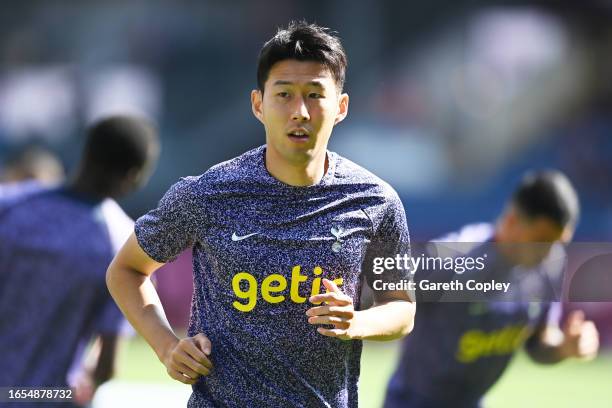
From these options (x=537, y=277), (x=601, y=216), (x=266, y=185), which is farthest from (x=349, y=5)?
(x=266, y=185)

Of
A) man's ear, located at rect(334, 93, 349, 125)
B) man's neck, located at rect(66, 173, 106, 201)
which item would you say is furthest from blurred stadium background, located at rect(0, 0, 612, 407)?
man's ear, located at rect(334, 93, 349, 125)

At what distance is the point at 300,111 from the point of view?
3.23m

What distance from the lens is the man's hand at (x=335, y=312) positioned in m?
3.00

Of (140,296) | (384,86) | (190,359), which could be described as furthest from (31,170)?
(384,86)

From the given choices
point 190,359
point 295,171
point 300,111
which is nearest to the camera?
point 190,359

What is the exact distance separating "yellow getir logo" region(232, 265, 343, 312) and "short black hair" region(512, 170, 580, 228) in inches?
103

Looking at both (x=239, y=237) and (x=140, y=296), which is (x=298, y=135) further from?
(x=140, y=296)

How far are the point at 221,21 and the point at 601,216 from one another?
25.0 feet

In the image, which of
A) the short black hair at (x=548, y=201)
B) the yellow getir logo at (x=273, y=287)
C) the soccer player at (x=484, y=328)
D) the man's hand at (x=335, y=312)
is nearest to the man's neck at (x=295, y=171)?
the yellow getir logo at (x=273, y=287)

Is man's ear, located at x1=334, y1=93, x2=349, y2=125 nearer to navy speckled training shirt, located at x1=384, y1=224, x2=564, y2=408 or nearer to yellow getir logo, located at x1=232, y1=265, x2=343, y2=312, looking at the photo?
yellow getir logo, located at x1=232, y1=265, x2=343, y2=312

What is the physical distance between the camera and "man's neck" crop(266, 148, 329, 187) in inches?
132

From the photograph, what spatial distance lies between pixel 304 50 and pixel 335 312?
81 cm

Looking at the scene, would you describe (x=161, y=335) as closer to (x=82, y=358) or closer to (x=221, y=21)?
(x=82, y=358)

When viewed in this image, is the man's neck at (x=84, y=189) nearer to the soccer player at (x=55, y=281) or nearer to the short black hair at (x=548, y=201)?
the soccer player at (x=55, y=281)
